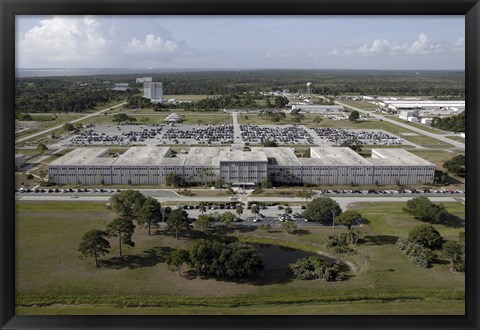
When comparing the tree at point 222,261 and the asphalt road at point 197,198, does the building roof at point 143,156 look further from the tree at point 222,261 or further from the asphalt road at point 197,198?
the tree at point 222,261

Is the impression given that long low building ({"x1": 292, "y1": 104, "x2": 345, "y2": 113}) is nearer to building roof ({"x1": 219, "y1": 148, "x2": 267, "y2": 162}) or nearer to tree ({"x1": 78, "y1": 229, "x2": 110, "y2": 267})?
building roof ({"x1": 219, "y1": 148, "x2": 267, "y2": 162})

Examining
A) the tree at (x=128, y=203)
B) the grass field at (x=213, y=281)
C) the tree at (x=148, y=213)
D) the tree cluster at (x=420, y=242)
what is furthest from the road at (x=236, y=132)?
the tree cluster at (x=420, y=242)

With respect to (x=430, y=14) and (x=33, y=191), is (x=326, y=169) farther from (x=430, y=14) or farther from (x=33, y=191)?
(x=430, y=14)

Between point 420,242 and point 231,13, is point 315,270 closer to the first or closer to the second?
point 420,242

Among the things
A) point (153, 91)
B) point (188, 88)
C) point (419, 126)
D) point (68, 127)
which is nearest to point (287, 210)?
point (68, 127)

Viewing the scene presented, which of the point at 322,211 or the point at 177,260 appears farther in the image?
the point at 322,211

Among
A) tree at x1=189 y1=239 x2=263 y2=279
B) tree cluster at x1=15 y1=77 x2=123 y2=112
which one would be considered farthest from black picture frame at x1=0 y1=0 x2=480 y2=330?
tree cluster at x1=15 y1=77 x2=123 y2=112

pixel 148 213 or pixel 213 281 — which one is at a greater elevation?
pixel 148 213
